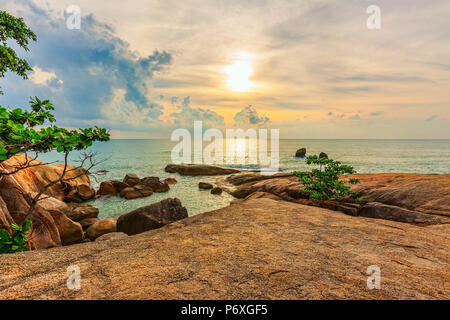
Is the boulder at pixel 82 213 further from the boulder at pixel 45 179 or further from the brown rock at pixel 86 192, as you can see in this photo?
the brown rock at pixel 86 192

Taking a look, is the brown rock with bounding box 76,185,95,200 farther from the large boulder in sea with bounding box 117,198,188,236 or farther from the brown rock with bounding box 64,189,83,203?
the large boulder in sea with bounding box 117,198,188,236

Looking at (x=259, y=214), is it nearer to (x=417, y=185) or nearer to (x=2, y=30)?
(x=417, y=185)

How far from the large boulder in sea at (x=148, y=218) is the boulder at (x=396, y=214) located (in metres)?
8.71

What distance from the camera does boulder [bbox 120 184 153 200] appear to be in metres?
19.8

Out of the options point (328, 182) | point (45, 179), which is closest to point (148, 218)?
point (328, 182)

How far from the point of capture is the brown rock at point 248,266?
7.49 ft

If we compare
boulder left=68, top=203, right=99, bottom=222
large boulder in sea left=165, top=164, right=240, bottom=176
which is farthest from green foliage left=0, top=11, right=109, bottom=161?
large boulder in sea left=165, top=164, right=240, bottom=176

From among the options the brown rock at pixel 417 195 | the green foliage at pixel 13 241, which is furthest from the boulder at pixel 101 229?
the brown rock at pixel 417 195

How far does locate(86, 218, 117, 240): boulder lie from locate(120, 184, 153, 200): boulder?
30.9 feet

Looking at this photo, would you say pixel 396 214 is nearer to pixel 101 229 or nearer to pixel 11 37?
pixel 101 229

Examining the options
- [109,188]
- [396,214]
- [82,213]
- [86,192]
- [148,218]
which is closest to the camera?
[396,214]

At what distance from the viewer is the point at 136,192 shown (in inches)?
799

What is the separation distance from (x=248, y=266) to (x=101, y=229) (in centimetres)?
1049

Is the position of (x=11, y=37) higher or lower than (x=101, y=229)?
higher
